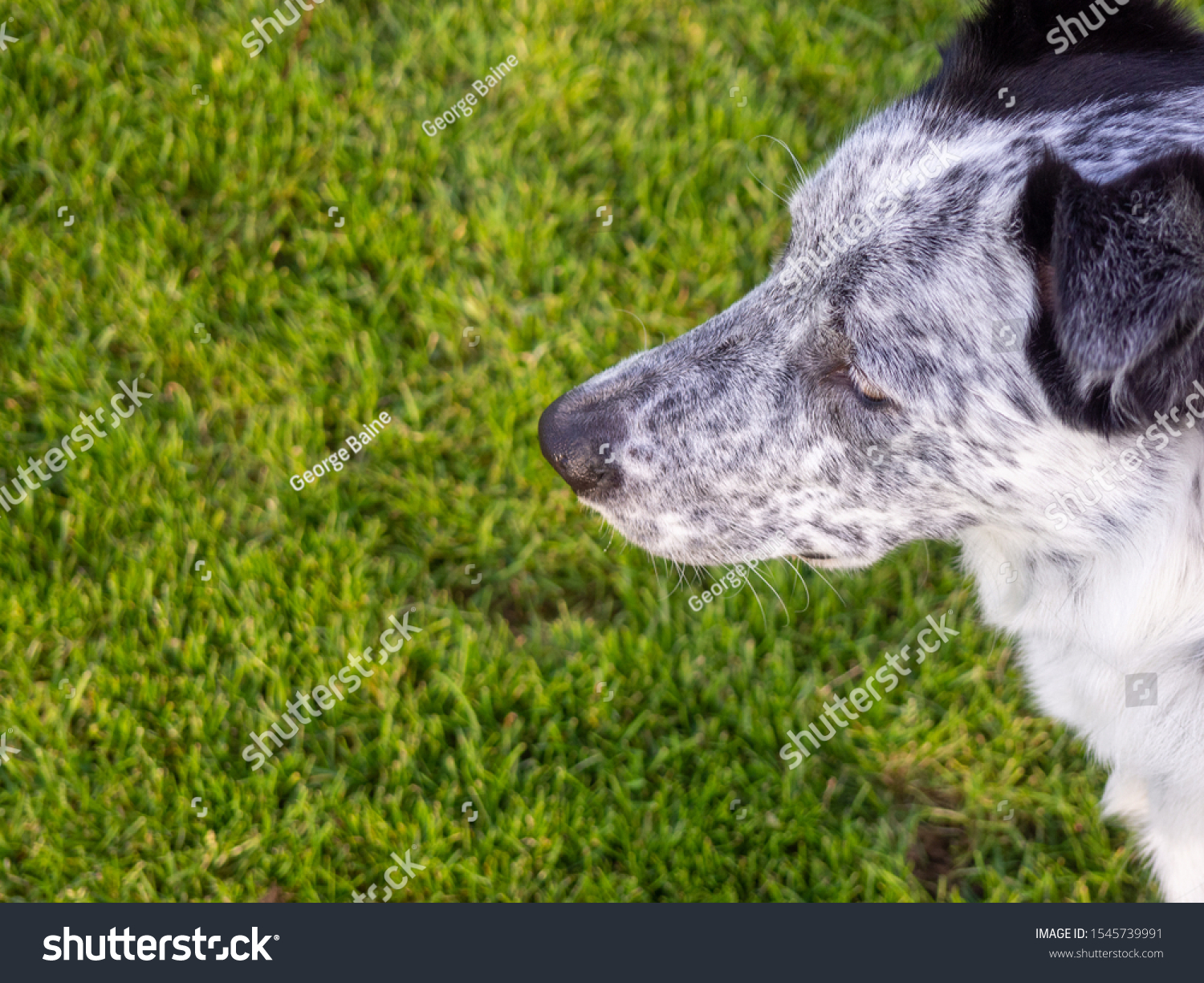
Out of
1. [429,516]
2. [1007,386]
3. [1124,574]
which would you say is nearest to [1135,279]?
[1007,386]

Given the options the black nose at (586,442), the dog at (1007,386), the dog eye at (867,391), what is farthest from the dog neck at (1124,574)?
the black nose at (586,442)

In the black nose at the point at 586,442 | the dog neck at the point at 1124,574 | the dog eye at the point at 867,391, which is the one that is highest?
the black nose at the point at 586,442

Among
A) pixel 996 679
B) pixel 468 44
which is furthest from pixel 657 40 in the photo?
pixel 996 679

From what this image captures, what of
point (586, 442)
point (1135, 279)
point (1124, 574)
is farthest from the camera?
point (586, 442)

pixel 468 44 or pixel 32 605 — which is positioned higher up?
pixel 468 44

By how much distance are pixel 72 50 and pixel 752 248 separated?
295 centimetres

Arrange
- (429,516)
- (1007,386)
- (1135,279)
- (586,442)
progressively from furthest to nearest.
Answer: (429,516)
(586,442)
(1007,386)
(1135,279)

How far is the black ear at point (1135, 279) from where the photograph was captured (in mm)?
1715

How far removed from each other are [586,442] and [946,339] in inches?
35.6

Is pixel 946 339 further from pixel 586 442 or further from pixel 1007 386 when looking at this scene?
pixel 586 442

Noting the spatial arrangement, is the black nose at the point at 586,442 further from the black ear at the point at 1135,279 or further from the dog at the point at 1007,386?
the black ear at the point at 1135,279

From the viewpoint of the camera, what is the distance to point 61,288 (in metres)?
3.87

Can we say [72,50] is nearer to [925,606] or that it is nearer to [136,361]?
[136,361]

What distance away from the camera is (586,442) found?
8.48ft
